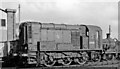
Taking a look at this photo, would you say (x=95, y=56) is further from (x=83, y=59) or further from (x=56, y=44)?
(x=56, y=44)

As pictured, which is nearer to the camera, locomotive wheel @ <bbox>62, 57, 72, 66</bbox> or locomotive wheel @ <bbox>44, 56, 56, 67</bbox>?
locomotive wheel @ <bbox>44, 56, 56, 67</bbox>

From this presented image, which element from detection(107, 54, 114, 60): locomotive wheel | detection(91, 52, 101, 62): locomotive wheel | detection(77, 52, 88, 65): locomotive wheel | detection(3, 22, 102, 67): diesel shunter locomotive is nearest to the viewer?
detection(3, 22, 102, 67): diesel shunter locomotive

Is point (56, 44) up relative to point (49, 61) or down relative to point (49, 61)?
up

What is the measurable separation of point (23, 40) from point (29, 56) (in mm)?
1950

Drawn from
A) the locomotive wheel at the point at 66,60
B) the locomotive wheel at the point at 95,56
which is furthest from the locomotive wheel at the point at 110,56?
the locomotive wheel at the point at 66,60

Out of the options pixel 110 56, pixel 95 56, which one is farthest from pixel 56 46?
pixel 110 56

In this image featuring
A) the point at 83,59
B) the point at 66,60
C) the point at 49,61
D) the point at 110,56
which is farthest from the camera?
the point at 110,56

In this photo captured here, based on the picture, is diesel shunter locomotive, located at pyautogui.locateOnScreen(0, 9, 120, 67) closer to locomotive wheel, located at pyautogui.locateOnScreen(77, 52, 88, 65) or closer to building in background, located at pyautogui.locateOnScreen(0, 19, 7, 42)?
locomotive wheel, located at pyautogui.locateOnScreen(77, 52, 88, 65)

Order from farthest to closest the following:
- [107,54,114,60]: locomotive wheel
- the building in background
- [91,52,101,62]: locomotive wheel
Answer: the building in background → [107,54,114,60]: locomotive wheel → [91,52,101,62]: locomotive wheel

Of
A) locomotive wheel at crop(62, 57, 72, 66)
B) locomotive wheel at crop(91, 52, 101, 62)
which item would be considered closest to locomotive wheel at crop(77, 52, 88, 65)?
locomotive wheel at crop(91, 52, 101, 62)

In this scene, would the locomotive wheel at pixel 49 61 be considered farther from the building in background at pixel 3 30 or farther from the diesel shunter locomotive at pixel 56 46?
the building in background at pixel 3 30

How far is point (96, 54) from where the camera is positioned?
20.6 m

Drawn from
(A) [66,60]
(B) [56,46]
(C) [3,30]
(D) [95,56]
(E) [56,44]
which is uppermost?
(C) [3,30]

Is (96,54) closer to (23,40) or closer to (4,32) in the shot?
(23,40)
